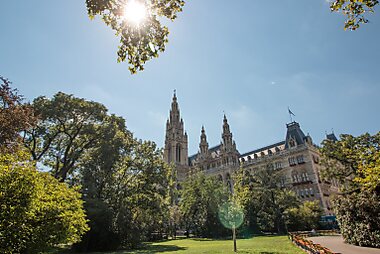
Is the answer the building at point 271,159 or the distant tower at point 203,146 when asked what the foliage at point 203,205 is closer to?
the building at point 271,159

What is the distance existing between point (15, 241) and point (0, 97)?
41.0 feet

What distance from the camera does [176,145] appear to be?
81688 millimetres

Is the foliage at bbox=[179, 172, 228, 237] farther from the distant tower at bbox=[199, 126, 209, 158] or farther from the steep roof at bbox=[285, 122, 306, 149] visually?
the distant tower at bbox=[199, 126, 209, 158]

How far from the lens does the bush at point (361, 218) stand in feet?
52.0

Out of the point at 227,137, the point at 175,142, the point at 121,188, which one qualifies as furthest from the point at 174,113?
the point at 121,188

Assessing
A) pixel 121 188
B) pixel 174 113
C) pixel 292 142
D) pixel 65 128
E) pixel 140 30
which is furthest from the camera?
pixel 174 113

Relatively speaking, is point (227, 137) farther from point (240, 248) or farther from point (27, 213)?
point (27, 213)

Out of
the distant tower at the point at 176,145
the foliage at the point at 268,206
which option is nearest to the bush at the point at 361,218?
the foliage at the point at 268,206

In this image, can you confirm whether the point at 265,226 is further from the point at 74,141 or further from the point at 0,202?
the point at 0,202

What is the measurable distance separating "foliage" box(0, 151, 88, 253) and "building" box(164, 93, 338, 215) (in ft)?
91.1

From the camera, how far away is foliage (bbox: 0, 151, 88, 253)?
7.79 metres

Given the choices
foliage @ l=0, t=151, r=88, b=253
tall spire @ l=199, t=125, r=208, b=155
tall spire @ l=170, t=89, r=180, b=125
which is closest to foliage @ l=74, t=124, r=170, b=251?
foliage @ l=0, t=151, r=88, b=253

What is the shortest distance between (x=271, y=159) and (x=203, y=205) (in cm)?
2648

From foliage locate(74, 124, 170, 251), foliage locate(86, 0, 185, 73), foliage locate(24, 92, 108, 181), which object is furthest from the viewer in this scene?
foliage locate(24, 92, 108, 181)
